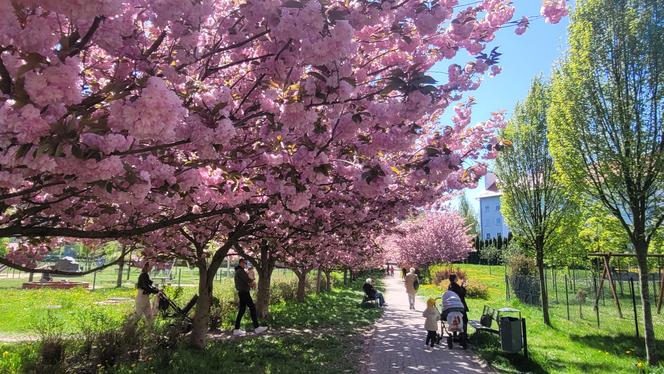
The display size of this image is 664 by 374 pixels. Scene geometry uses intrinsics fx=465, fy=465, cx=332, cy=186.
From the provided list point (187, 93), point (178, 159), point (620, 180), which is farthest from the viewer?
point (620, 180)

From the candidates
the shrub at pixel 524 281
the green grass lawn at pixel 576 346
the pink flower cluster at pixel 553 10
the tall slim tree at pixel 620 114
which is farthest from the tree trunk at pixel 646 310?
the shrub at pixel 524 281

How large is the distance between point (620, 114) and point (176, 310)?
10664mm

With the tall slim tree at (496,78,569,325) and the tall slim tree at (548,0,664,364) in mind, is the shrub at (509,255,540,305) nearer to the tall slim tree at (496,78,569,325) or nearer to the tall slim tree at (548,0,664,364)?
the tall slim tree at (496,78,569,325)

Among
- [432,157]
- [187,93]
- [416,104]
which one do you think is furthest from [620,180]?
[187,93]

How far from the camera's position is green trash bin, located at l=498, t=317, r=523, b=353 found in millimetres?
8289

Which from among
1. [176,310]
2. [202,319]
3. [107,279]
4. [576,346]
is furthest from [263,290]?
[107,279]

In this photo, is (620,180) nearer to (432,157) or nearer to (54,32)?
(432,157)

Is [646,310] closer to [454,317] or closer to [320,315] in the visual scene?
[454,317]

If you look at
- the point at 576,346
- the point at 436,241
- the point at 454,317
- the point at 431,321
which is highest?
the point at 436,241

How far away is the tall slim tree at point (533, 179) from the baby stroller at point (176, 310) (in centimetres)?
1004

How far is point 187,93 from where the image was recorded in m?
3.40

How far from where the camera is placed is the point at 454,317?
33.2 ft

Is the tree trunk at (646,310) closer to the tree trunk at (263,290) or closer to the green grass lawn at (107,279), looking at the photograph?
the tree trunk at (263,290)

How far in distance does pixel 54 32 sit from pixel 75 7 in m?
0.71
